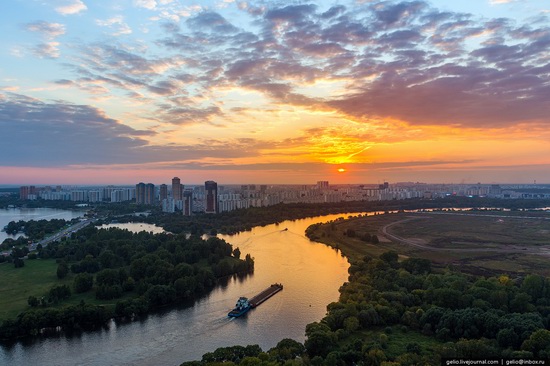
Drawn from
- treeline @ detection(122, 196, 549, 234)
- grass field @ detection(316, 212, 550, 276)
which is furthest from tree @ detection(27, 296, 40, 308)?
treeline @ detection(122, 196, 549, 234)

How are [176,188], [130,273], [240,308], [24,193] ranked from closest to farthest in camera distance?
[240,308]
[130,273]
[176,188]
[24,193]

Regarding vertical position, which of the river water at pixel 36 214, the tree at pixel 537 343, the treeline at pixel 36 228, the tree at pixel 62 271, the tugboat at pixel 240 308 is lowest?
the tugboat at pixel 240 308

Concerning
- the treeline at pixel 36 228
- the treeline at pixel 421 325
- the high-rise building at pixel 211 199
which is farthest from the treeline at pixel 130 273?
the high-rise building at pixel 211 199

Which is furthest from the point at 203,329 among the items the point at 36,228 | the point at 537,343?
the point at 36,228

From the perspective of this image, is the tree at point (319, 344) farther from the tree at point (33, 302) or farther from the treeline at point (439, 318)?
the tree at point (33, 302)

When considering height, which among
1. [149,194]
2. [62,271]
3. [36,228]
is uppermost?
[149,194]

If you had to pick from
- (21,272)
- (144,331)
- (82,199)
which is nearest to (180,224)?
(21,272)

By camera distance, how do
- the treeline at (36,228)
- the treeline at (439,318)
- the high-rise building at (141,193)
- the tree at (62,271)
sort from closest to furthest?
the treeline at (439,318) < the tree at (62,271) < the treeline at (36,228) < the high-rise building at (141,193)

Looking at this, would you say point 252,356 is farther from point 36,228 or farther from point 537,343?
point 36,228

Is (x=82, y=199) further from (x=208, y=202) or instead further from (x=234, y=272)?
(x=234, y=272)
